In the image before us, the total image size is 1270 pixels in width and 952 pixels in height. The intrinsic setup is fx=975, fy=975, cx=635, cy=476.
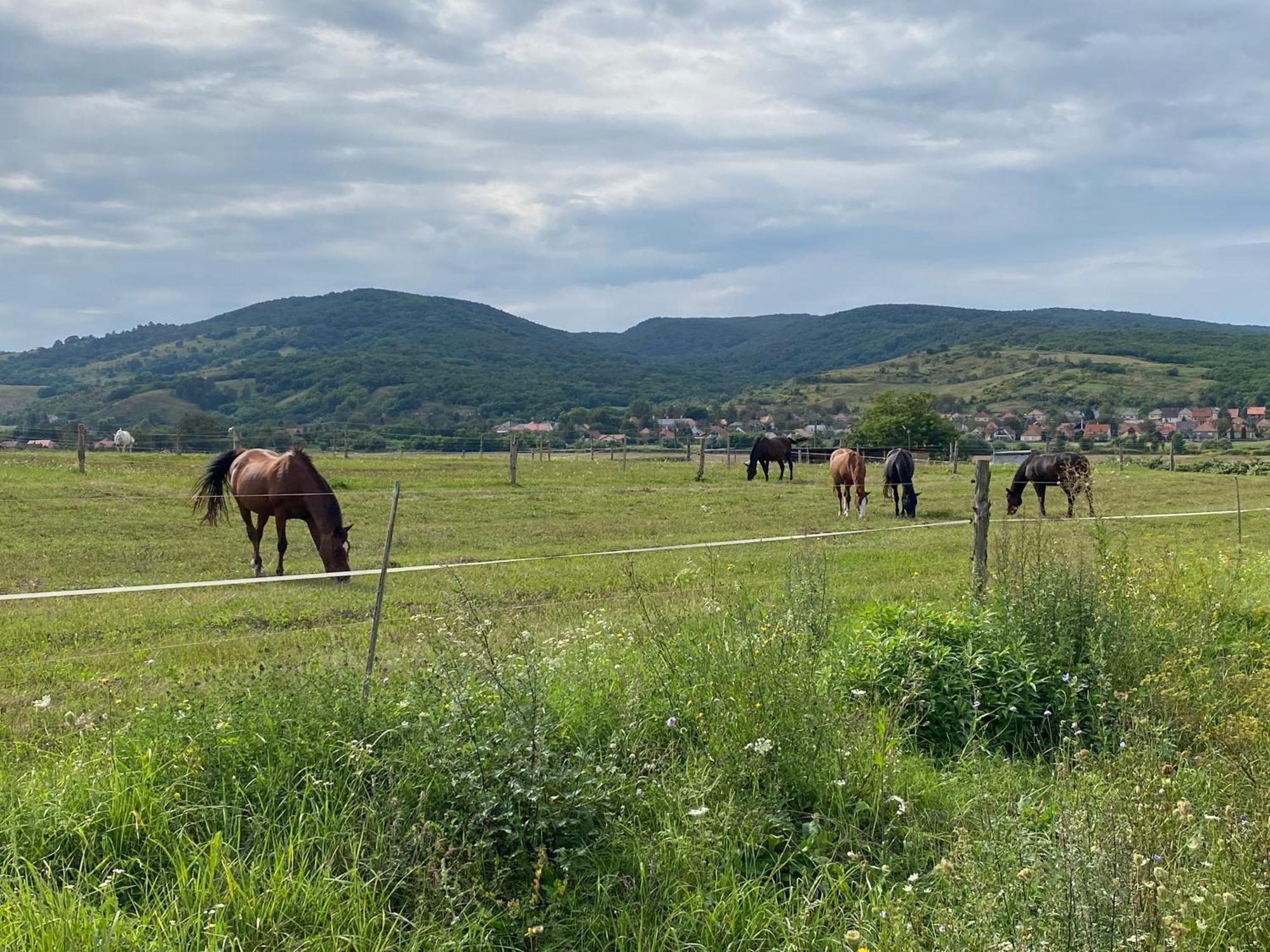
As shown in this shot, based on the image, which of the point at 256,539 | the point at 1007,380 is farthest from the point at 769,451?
the point at 1007,380

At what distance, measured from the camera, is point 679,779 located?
4414 millimetres

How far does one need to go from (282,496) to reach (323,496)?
842 mm

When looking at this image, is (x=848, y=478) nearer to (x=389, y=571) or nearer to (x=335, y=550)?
(x=335, y=550)

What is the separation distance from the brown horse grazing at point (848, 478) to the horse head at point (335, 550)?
38.9 feet

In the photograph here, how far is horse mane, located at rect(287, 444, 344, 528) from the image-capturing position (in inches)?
510

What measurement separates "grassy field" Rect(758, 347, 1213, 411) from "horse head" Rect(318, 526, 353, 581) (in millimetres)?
117498

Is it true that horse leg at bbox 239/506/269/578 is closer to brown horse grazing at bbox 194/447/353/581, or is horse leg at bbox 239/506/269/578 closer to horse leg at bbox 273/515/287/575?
brown horse grazing at bbox 194/447/353/581

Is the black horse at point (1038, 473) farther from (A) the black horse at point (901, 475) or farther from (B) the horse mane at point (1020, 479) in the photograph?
(A) the black horse at point (901, 475)

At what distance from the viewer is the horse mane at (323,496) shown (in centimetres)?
1295

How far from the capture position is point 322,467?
3306 cm

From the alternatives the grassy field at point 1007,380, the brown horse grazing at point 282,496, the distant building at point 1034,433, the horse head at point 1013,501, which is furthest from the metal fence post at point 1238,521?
the grassy field at point 1007,380

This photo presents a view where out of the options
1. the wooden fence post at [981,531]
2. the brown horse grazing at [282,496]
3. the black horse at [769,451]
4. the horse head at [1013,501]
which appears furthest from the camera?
the black horse at [769,451]

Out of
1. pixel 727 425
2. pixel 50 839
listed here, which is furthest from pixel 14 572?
pixel 727 425

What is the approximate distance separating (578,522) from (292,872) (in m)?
15.3
